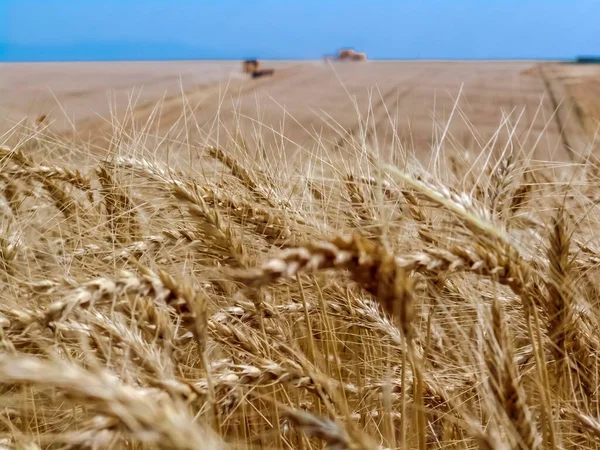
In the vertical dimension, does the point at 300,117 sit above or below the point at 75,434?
above

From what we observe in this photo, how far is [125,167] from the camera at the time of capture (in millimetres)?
1474

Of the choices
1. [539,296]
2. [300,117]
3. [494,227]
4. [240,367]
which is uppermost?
[300,117]

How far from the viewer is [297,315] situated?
145 centimetres

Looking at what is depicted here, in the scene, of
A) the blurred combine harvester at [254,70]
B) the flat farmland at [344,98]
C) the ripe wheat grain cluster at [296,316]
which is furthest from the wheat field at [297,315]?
the blurred combine harvester at [254,70]

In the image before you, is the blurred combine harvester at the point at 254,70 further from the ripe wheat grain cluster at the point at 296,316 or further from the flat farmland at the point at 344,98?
the ripe wheat grain cluster at the point at 296,316

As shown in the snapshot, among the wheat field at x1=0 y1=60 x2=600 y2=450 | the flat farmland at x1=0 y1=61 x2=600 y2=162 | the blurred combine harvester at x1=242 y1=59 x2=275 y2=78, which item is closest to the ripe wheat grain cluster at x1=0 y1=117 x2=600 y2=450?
the wheat field at x1=0 y1=60 x2=600 y2=450

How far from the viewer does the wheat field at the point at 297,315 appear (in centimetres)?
59

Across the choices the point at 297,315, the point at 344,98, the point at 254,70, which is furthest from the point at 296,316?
the point at 254,70

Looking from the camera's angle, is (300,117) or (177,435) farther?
(300,117)

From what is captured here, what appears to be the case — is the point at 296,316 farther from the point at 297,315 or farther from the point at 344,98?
the point at 344,98

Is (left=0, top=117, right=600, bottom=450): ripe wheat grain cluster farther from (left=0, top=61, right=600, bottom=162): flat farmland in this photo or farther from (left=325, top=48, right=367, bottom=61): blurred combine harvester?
(left=325, top=48, right=367, bottom=61): blurred combine harvester

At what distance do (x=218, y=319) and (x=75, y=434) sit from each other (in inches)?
22.4

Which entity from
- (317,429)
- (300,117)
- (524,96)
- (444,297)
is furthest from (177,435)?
(524,96)

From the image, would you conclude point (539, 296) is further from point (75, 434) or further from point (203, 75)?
point (203, 75)
